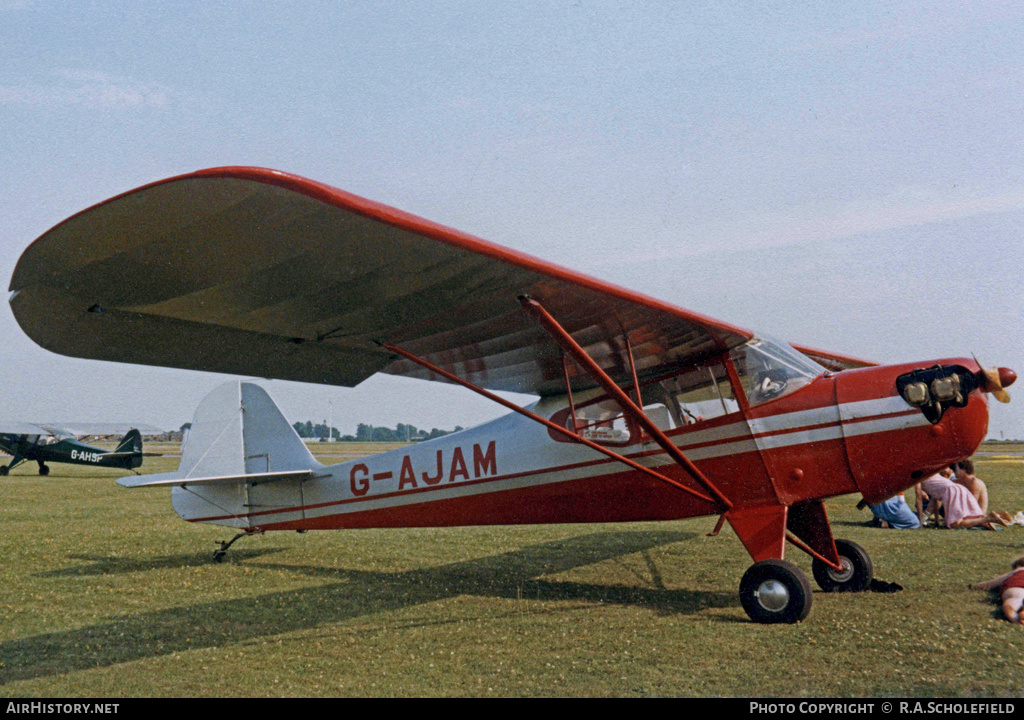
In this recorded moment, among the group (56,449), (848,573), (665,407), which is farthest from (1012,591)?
(56,449)

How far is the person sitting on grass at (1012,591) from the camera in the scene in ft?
16.9

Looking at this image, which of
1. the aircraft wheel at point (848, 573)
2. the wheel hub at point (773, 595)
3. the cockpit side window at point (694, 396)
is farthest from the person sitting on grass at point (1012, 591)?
the cockpit side window at point (694, 396)

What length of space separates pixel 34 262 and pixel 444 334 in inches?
109

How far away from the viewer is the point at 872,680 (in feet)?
12.8

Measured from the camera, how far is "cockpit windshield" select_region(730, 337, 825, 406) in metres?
5.95

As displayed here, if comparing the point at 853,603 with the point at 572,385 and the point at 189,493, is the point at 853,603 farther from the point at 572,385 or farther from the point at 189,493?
the point at 189,493

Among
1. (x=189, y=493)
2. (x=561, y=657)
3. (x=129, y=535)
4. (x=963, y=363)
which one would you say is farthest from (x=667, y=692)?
(x=129, y=535)

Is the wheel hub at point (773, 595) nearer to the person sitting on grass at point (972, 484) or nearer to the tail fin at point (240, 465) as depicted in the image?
A: the tail fin at point (240, 465)

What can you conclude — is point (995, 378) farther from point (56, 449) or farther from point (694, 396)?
point (56, 449)

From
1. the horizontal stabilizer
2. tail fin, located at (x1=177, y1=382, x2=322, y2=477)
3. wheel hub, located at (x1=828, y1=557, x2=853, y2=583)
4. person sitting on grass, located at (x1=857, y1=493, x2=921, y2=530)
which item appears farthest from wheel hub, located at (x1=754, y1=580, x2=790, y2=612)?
person sitting on grass, located at (x1=857, y1=493, x2=921, y2=530)

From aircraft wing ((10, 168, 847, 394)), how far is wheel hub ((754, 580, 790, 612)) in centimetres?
191

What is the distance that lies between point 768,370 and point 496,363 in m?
2.31

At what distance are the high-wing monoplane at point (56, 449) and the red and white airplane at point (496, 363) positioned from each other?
2400cm

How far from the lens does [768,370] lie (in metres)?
6.03
